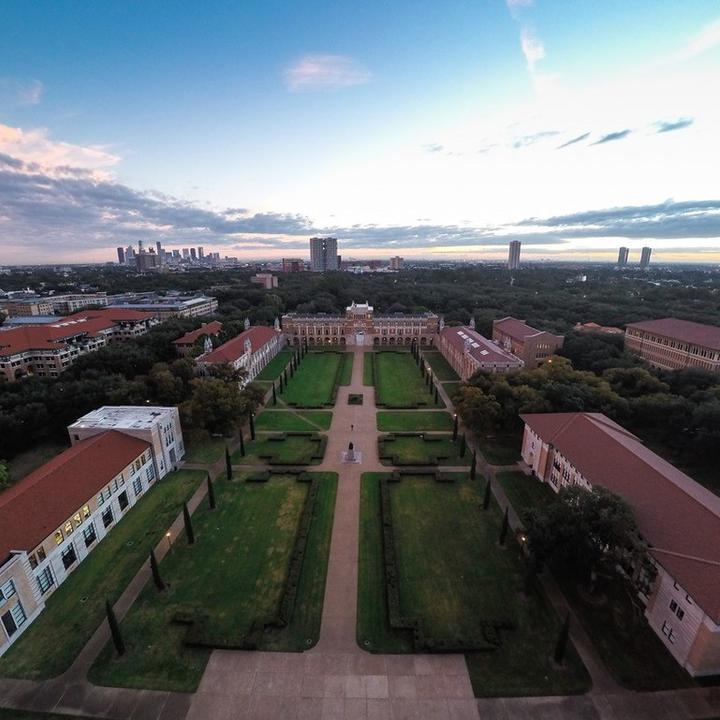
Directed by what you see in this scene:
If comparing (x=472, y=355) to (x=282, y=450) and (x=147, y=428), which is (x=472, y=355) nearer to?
(x=282, y=450)

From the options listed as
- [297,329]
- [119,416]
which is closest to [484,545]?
[119,416]

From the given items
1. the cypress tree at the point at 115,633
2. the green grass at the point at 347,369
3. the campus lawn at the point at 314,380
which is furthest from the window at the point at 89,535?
the green grass at the point at 347,369

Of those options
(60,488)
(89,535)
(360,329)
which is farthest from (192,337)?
(89,535)

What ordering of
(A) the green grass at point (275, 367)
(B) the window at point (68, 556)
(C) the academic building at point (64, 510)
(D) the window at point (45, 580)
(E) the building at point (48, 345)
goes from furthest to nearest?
(A) the green grass at point (275, 367), (E) the building at point (48, 345), (B) the window at point (68, 556), (D) the window at point (45, 580), (C) the academic building at point (64, 510)

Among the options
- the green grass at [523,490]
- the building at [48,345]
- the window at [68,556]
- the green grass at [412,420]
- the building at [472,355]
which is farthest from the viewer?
the building at [48,345]

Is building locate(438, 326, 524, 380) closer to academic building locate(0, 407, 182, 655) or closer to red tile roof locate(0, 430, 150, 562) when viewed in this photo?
academic building locate(0, 407, 182, 655)

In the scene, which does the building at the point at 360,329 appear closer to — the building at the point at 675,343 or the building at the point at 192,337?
the building at the point at 192,337

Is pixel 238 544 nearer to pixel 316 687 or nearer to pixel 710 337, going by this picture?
pixel 316 687
